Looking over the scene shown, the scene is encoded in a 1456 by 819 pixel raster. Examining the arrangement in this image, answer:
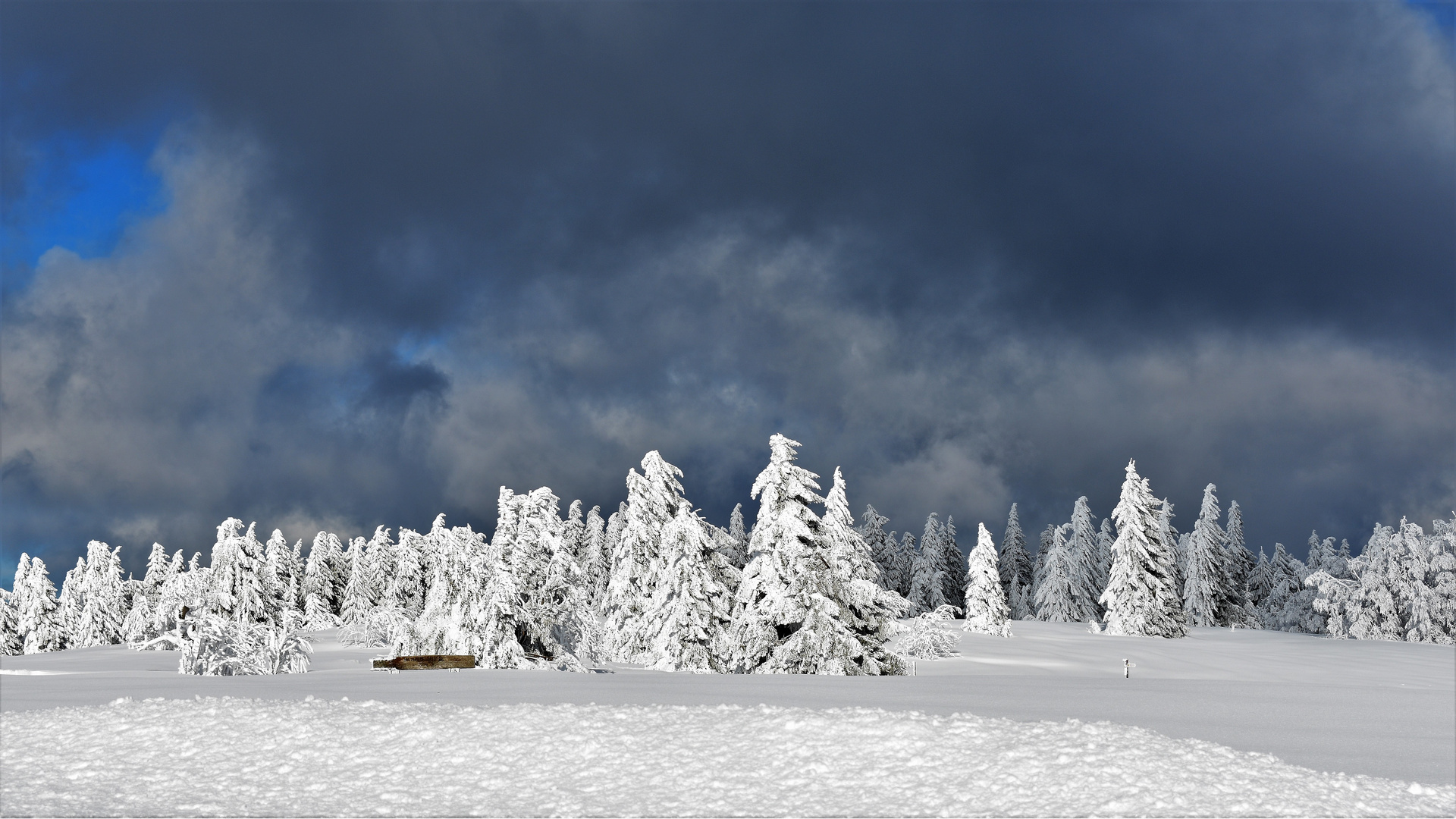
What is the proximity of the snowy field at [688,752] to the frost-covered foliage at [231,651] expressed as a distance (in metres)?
5.30

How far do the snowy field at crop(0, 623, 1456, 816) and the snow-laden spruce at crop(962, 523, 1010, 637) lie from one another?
42188 millimetres

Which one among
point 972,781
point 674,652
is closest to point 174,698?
point 972,781

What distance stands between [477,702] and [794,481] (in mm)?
15941

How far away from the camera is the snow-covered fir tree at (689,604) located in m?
31.9

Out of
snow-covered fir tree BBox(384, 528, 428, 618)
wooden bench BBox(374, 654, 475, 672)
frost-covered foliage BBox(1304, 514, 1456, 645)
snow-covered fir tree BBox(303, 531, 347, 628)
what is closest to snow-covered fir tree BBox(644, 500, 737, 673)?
wooden bench BBox(374, 654, 475, 672)

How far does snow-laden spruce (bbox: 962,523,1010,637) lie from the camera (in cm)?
5844

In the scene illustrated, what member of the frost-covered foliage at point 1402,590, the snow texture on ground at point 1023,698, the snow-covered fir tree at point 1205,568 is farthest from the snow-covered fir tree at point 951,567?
the snow texture on ground at point 1023,698

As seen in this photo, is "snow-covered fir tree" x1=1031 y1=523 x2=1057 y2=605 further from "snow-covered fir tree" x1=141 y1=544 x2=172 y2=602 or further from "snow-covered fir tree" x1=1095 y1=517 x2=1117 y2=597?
"snow-covered fir tree" x1=141 y1=544 x2=172 y2=602

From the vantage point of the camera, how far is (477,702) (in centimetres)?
1378

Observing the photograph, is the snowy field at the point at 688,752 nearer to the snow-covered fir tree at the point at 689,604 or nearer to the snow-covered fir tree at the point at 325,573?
the snow-covered fir tree at the point at 689,604

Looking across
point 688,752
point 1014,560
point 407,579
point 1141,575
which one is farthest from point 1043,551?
point 688,752

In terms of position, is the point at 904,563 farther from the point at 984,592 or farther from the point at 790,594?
the point at 790,594

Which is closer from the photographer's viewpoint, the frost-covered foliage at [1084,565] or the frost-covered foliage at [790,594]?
the frost-covered foliage at [790,594]

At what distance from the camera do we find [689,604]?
3253 centimetres
